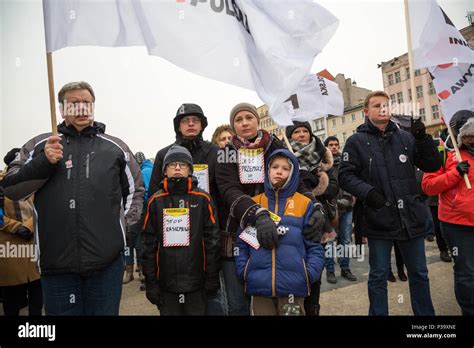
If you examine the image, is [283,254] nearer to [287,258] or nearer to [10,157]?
[287,258]

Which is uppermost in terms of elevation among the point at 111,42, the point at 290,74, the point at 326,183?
the point at 111,42

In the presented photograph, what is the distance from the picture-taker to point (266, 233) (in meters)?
2.43

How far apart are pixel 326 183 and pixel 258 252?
130 centimetres

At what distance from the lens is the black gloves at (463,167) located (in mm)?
3131

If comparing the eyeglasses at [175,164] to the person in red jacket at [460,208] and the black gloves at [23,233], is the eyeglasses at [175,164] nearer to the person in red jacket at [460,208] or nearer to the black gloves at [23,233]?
the black gloves at [23,233]

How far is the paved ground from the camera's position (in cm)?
378

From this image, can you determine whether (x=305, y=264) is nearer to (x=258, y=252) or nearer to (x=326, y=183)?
(x=258, y=252)

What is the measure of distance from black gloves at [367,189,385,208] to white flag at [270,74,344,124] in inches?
45.1

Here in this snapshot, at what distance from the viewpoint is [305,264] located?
8.35 feet

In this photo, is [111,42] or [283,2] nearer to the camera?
[111,42]

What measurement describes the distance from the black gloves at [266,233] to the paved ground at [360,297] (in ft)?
6.12

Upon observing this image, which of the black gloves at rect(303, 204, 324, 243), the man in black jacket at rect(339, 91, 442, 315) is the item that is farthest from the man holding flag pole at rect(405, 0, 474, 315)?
the black gloves at rect(303, 204, 324, 243)

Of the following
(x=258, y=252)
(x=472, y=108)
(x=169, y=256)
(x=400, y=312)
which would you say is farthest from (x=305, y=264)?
(x=472, y=108)

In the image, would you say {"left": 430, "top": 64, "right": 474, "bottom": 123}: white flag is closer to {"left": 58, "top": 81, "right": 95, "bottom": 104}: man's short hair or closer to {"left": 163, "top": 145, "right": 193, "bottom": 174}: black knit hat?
{"left": 163, "top": 145, "right": 193, "bottom": 174}: black knit hat
